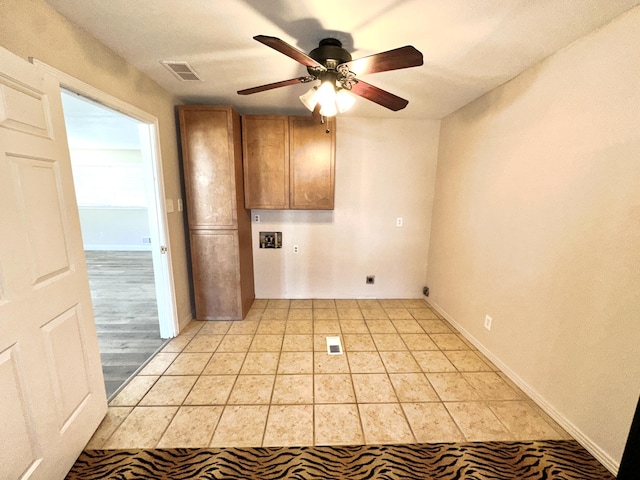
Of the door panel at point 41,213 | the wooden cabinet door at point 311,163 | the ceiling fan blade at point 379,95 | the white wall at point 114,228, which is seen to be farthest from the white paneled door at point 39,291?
the white wall at point 114,228

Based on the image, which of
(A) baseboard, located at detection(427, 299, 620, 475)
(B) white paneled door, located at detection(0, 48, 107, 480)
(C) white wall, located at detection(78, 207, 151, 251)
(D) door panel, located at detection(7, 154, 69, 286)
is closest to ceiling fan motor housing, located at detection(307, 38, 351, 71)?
(B) white paneled door, located at detection(0, 48, 107, 480)

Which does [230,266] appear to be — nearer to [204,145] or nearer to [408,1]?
[204,145]

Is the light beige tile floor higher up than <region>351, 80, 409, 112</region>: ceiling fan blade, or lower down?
lower down

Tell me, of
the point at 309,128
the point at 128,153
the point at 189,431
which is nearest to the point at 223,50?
the point at 309,128

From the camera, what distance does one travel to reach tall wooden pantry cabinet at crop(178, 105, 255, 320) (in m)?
2.50

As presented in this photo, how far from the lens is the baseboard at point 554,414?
4.45ft

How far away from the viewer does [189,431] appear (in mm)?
1547

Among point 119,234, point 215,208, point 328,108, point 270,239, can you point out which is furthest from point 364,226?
point 119,234

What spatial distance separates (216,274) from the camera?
2771mm

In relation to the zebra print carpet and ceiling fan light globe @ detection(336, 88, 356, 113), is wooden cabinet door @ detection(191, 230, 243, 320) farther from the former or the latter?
ceiling fan light globe @ detection(336, 88, 356, 113)

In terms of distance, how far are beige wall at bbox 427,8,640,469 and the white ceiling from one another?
26 centimetres

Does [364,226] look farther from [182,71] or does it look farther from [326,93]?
[182,71]

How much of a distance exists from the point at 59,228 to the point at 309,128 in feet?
7.70

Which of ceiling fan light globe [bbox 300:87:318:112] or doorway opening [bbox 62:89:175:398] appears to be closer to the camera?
ceiling fan light globe [bbox 300:87:318:112]
